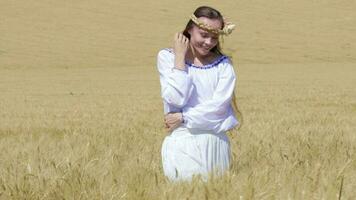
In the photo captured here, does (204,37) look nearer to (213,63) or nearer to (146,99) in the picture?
(213,63)

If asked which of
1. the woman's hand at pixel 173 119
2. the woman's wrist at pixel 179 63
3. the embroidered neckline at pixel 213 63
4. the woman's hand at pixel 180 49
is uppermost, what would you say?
the woman's hand at pixel 180 49

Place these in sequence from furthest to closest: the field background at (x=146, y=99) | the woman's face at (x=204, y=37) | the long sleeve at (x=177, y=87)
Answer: the woman's face at (x=204, y=37), the long sleeve at (x=177, y=87), the field background at (x=146, y=99)

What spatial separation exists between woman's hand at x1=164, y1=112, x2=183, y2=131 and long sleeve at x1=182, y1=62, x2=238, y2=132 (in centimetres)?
2

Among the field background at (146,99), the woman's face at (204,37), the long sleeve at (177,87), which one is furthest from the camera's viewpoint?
the woman's face at (204,37)

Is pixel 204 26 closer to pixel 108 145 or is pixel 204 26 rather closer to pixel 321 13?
pixel 108 145

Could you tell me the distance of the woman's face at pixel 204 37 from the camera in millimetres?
3174

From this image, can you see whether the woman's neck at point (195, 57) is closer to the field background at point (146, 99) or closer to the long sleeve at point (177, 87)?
the long sleeve at point (177, 87)

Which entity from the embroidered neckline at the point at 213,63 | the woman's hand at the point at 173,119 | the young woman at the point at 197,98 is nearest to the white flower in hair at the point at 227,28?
the young woman at the point at 197,98

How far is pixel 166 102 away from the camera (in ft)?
10.5

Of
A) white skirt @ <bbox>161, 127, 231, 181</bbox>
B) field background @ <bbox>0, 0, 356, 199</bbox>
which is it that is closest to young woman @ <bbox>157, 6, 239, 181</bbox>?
white skirt @ <bbox>161, 127, 231, 181</bbox>

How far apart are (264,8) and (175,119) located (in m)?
35.8

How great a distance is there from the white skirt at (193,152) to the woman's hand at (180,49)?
0.29 m

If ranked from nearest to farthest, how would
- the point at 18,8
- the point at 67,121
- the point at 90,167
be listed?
the point at 90,167, the point at 67,121, the point at 18,8

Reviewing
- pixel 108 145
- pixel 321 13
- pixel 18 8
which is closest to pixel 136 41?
pixel 18 8
